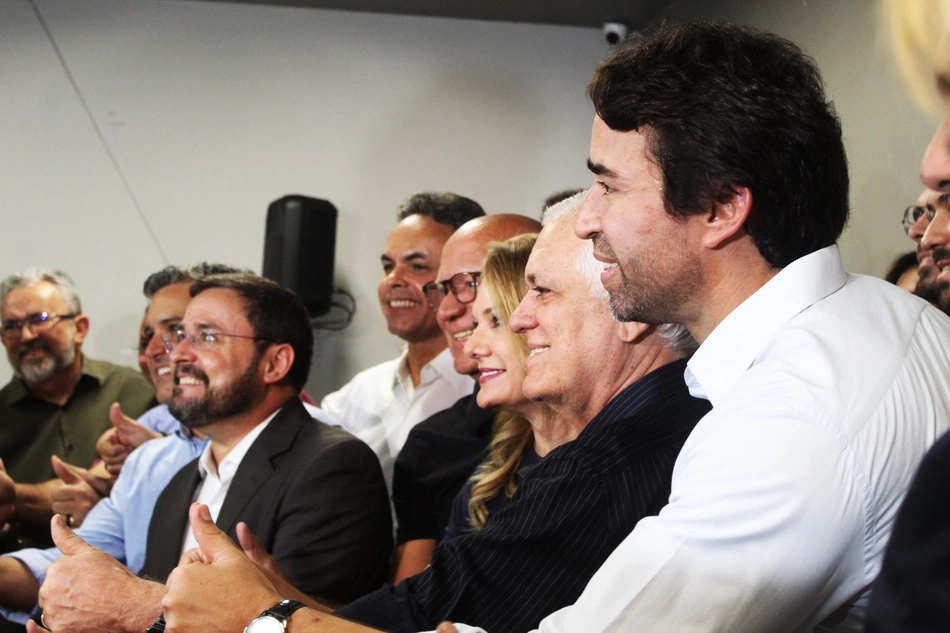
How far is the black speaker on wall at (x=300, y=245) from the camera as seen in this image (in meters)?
4.29

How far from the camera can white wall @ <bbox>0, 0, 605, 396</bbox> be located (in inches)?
178

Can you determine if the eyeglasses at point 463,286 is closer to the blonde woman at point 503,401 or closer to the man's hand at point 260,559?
the blonde woman at point 503,401

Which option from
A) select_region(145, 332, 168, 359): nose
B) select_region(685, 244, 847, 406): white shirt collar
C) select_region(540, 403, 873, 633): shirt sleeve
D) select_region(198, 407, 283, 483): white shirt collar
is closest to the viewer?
select_region(540, 403, 873, 633): shirt sleeve

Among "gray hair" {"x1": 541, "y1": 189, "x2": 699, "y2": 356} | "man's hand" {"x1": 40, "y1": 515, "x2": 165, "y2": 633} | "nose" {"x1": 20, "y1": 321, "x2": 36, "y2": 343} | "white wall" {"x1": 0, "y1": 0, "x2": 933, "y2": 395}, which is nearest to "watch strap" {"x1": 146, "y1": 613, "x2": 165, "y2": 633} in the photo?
"man's hand" {"x1": 40, "y1": 515, "x2": 165, "y2": 633}

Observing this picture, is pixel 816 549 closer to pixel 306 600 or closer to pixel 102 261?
pixel 306 600

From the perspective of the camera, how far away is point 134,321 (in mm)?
4562

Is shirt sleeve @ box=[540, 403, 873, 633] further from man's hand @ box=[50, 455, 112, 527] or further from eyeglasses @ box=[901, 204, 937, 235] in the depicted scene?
man's hand @ box=[50, 455, 112, 527]

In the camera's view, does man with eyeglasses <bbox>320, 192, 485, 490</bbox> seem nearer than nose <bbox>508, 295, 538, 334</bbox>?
No

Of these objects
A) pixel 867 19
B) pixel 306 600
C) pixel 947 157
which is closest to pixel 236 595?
pixel 306 600

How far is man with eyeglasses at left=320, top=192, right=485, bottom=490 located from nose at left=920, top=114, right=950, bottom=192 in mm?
2192

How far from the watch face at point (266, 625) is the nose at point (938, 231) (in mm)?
1341

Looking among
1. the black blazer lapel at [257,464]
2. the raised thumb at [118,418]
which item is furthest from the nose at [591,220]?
the raised thumb at [118,418]

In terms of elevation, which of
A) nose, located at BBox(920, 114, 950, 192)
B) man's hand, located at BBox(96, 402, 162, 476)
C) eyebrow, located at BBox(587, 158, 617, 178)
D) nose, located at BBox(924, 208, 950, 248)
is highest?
eyebrow, located at BBox(587, 158, 617, 178)

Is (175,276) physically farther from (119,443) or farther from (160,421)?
(119,443)
